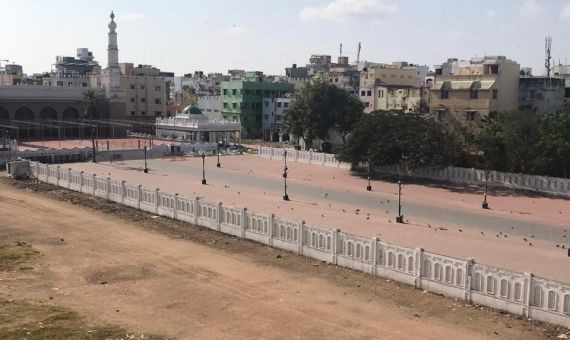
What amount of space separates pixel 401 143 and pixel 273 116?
144 feet

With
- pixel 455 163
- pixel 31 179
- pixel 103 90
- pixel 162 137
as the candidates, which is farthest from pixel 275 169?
pixel 103 90

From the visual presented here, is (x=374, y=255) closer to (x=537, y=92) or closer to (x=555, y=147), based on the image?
(x=555, y=147)

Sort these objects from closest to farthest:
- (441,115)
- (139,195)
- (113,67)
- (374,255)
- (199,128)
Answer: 1. (374,255)
2. (139,195)
3. (441,115)
4. (199,128)
5. (113,67)

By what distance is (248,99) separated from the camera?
83.2 meters

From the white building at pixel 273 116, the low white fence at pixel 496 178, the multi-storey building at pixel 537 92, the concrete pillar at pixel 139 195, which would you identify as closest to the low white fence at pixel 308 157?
the low white fence at pixel 496 178

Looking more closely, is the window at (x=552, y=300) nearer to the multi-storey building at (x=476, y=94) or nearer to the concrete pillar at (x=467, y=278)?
the concrete pillar at (x=467, y=278)

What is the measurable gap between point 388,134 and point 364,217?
46.2ft

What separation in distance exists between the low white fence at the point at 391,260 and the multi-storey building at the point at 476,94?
99.7 ft

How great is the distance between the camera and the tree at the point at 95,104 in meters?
75.2

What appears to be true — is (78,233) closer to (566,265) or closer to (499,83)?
(566,265)

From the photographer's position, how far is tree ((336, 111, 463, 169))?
39.4 m

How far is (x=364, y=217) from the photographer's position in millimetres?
28422

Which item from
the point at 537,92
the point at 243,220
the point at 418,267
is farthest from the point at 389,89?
the point at 418,267

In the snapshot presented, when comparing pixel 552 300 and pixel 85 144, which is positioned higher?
pixel 85 144
